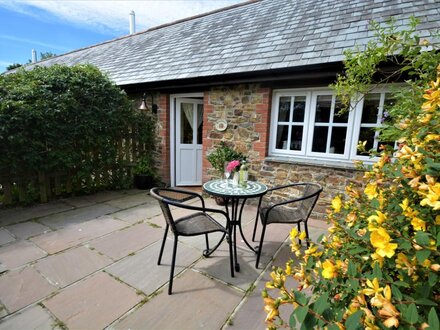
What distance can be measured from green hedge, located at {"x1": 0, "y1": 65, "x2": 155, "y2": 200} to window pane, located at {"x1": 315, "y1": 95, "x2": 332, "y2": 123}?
13.6ft

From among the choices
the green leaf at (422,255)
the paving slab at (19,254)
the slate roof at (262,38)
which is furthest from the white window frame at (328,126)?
the paving slab at (19,254)

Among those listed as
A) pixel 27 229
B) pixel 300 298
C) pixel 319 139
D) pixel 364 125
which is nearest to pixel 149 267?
pixel 300 298

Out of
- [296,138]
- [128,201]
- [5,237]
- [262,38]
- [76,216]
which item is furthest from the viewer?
[262,38]

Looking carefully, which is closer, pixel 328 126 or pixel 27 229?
pixel 27 229

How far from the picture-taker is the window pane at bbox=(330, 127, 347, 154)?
4.06 metres

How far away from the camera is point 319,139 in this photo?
4.28 m

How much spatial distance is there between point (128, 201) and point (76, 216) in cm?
107

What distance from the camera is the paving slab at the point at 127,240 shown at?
291cm

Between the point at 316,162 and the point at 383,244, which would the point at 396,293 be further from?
the point at 316,162

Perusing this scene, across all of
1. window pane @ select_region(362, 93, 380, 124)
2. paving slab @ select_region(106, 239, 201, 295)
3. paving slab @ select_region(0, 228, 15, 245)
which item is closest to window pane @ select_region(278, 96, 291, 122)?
window pane @ select_region(362, 93, 380, 124)

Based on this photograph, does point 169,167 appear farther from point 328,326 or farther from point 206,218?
point 328,326

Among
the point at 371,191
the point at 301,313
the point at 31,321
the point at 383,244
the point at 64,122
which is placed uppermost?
the point at 64,122

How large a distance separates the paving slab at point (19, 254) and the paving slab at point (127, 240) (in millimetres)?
613

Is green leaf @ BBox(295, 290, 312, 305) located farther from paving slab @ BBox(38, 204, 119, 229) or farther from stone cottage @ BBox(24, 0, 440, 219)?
paving slab @ BBox(38, 204, 119, 229)
